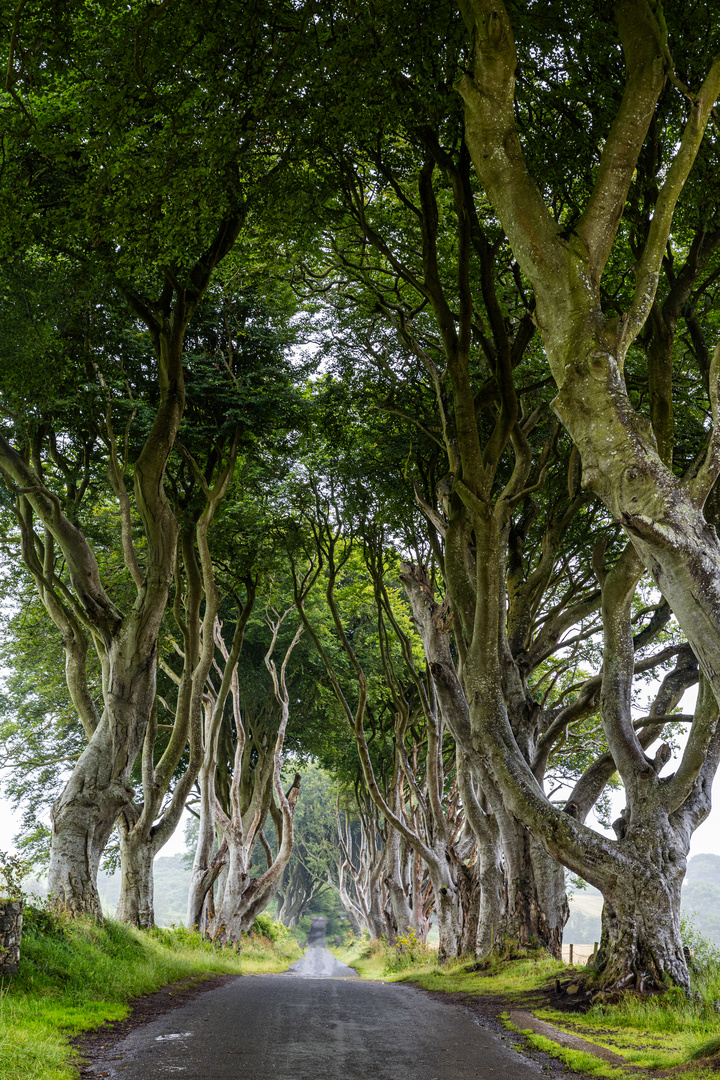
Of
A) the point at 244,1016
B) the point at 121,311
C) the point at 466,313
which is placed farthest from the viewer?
the point at 121,311

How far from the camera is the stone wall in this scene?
6430mm

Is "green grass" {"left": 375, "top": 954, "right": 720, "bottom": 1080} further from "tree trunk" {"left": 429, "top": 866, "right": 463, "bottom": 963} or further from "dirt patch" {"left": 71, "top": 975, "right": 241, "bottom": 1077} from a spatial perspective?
"tree trunk" {"left": 429, "top": 866, "right": 463, "bottom": 963}

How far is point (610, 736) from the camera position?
8.77 metres

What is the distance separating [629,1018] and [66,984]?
5312mm

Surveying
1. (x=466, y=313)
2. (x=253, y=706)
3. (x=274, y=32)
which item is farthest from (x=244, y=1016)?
(x=253, y=706)

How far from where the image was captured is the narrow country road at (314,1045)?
16.4ft

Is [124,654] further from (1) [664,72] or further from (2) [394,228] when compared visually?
(1) [664,72]

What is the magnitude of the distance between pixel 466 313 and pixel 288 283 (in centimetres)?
479

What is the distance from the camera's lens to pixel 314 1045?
6.05 m

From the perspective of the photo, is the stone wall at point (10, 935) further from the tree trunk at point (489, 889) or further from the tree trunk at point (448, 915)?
the tree trunk at point (448, 915)

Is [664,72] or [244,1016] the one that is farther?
[244,1016]

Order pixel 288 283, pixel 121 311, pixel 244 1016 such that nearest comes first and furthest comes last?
pixel 244 1016 → pixel 121 311 → pixel 288 283

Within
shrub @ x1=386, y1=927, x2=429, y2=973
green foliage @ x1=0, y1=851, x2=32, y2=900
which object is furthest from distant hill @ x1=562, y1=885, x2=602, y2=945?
green foliage @ x1=0, y1=851, x2=32, y2=900

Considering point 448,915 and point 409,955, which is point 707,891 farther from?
point 448,915
